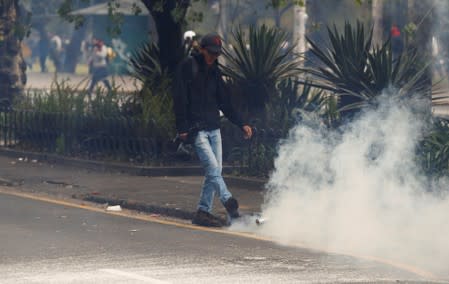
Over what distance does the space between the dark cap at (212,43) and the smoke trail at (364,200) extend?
1544 millimetres

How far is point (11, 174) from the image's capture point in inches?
659

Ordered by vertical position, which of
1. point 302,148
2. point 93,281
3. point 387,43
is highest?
point 387,43

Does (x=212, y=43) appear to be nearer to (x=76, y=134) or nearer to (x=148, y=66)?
(x=148, y=66)

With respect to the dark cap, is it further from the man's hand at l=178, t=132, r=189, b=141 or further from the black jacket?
the man's hand at l=178, t=132, r=189, b=141

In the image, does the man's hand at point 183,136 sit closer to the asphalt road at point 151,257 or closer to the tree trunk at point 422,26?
the asphalt road at point 151,257

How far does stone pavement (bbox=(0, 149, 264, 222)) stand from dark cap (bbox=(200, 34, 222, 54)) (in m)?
1.92

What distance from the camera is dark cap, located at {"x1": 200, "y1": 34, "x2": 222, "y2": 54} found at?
11701 millimetres

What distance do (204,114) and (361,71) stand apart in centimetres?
395

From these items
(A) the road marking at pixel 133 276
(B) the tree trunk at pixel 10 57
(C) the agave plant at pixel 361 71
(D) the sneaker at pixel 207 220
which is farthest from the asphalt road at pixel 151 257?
(B) the tree trunk at pixel 10 57

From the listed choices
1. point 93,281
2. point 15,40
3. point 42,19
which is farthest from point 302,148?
point 42,19

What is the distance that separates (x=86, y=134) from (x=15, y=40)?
520 centimetres

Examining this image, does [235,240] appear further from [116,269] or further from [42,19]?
[42,19]

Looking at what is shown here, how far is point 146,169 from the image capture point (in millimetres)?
16516

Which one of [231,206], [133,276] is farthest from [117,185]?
[133,276]
